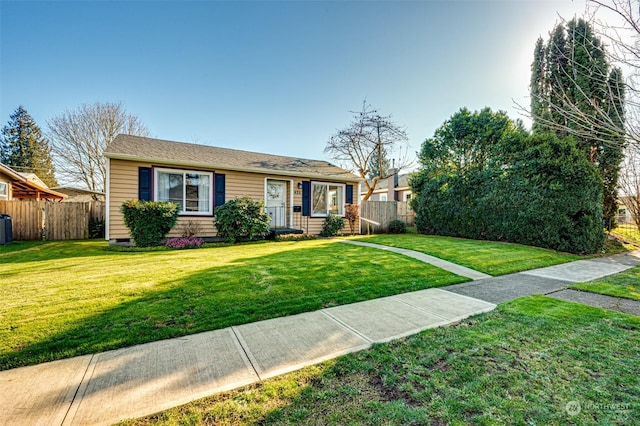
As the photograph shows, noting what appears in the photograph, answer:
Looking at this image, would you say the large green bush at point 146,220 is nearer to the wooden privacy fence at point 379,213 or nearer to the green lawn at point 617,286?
the wooden privacy fence at point 379,213

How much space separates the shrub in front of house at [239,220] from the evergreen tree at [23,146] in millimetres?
31341

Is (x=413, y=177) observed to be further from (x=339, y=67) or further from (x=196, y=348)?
(x=196, y=348)

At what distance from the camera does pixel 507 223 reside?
418 inches

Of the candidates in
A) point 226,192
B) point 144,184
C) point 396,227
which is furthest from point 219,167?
point 396,227

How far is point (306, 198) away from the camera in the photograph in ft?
41.2

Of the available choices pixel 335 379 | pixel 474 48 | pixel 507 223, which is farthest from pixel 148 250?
pixel 507 223

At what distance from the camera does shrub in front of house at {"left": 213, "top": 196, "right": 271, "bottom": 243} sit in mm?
9728

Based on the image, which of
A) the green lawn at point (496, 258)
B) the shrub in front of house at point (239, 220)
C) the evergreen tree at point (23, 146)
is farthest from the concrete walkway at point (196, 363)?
the evergreen tree at point (23, 146)

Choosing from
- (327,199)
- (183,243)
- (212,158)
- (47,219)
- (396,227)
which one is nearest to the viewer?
(183,243)

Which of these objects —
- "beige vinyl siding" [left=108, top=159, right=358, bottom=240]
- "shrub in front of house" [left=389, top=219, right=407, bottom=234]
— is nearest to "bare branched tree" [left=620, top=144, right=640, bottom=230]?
"shrub in front of house" [left=389, top=219, right=407, bottom=234]

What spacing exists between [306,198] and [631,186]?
1390 centimetres

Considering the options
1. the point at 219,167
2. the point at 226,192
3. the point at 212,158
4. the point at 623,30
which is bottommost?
the point at 226,192

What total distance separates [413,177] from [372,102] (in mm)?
5342

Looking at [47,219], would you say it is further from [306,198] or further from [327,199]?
[327,199]
